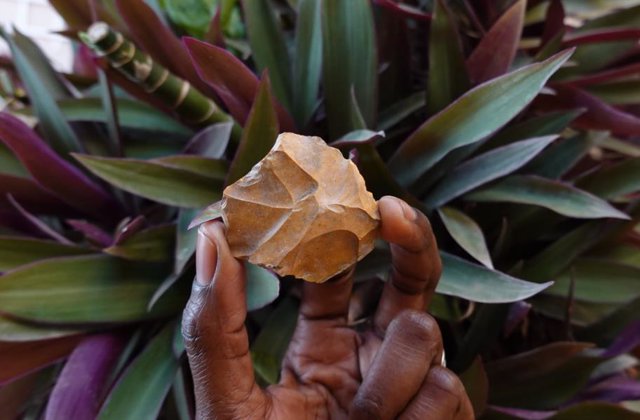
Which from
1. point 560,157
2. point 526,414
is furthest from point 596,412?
point 560,157

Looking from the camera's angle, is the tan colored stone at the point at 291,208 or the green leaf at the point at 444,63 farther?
the green leaf at the point at 444,63

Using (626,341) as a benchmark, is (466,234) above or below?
above

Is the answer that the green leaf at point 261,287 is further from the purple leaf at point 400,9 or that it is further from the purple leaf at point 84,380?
the purple leaf at point 400,9

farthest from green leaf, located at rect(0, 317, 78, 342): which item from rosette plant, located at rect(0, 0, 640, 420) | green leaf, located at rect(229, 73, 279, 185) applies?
green leaf, located at rect(229, 73, 279, 185)

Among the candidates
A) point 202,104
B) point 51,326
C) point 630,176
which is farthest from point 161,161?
point 630,176

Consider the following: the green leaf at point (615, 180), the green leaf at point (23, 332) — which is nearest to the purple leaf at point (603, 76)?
the green leaf at point (615, 180)

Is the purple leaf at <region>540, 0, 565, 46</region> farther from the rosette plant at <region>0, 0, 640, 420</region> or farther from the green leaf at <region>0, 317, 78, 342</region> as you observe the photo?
the green leaf at <region>0, 317, 78, 342</region>

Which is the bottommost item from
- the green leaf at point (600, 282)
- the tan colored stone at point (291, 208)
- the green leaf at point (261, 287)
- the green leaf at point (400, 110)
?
the green leaf at point (600, 282)

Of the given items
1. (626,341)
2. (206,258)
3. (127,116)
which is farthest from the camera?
(127,116)

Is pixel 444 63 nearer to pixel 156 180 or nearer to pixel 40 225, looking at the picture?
pixel 156 180
